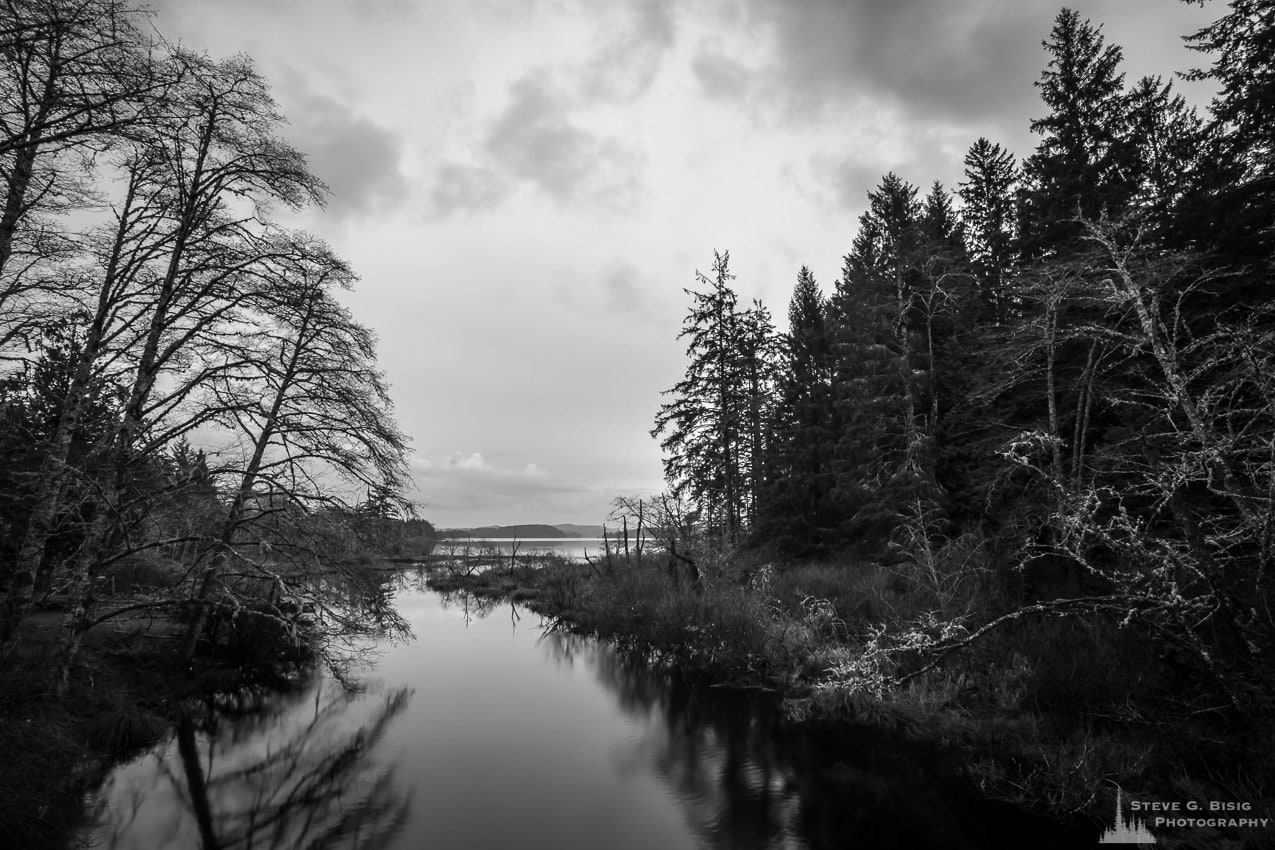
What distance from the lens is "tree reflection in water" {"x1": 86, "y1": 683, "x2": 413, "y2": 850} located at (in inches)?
333

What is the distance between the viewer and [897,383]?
70.1 feet

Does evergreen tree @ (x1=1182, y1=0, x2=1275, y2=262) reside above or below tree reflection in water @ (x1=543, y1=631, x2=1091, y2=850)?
above

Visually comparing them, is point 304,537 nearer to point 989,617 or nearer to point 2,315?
point 2,315

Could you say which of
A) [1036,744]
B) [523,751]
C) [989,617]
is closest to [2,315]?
[523,751]

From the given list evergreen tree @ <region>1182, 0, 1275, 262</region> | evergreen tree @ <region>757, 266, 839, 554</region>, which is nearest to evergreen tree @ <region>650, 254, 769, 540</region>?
evergreen tree @ <region>757, 266, 839, 554</region>

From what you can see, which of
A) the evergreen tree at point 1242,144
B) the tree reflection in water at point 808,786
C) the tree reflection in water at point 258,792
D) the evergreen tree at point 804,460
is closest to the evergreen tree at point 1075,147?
the evergreen tree at point 1242,144

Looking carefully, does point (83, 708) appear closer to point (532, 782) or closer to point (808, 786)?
point (532, 782)

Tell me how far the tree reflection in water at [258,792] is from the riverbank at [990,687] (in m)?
8.41

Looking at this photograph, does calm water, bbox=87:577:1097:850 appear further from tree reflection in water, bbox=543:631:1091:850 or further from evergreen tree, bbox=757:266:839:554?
evergreen tree, bbox=757:266:839:554

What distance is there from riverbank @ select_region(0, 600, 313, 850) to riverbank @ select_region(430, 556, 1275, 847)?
1092 cm

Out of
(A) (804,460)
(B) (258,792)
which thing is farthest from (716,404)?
(B) (258,792)

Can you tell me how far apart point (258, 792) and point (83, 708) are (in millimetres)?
4096

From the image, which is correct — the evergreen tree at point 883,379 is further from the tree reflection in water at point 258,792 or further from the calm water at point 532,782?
the tree reflection in water at point 258,792

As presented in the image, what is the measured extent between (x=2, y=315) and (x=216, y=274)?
302cm
